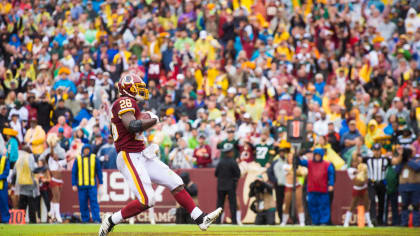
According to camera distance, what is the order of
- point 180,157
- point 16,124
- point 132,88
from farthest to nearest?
point 16,124 < point 180,157 < point 132,88

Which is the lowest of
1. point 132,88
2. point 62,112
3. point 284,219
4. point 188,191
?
point 284,219

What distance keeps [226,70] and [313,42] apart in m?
3.08

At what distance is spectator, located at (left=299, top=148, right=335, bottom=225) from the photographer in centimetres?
2158

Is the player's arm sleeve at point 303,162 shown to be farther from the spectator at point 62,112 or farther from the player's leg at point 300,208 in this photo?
the spectator at point 62,112

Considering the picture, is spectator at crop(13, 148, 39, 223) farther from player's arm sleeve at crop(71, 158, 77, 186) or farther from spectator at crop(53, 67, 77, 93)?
spectator at crop(53, 67, 77, 93)

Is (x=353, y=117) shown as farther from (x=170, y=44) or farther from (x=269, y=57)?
(x=170, y=44)

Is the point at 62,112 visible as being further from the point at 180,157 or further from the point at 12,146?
the point at 180,157

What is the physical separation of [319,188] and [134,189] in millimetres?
9071

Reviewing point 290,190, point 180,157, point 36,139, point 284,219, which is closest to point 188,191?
point 180,157

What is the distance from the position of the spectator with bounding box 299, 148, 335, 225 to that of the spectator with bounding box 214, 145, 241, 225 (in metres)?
1.74

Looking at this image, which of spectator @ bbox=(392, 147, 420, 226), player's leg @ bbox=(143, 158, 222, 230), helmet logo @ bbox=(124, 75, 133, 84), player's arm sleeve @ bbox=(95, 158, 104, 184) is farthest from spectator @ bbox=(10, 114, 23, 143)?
player's leg @ bbox=(143, 158, 222, 230)

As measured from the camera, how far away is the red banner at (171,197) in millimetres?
22675

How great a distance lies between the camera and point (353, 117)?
24484 millimetres

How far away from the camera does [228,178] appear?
854 inches
